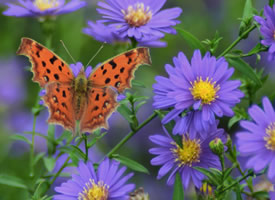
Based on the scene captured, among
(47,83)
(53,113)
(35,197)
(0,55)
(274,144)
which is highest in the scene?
(0,55)

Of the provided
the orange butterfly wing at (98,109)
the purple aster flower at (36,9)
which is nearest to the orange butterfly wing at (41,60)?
the orange butterfly wing at (98,109)

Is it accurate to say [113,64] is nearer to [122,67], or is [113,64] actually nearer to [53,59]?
[122,67]

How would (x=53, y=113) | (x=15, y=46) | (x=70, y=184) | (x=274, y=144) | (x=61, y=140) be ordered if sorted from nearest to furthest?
1. (x=274, y=144)
2. (x=70, y=184)
3. (x=53, y=113)
4. (x=61, y=140)
5. (x=15, y=46)

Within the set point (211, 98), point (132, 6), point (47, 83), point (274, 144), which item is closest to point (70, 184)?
point (47, 83)

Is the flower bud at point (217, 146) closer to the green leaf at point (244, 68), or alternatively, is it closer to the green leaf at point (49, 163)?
the green leaf at point (244, 68)

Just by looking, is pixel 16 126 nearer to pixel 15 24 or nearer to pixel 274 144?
pixel 15 24

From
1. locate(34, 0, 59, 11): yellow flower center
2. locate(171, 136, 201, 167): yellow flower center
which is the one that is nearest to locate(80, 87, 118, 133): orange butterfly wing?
locate(171, 136, 201, 167): yellow flower center

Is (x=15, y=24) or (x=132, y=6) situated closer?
(x=132, y=6)

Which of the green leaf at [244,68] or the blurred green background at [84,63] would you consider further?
the blurred green background at [84,63]
